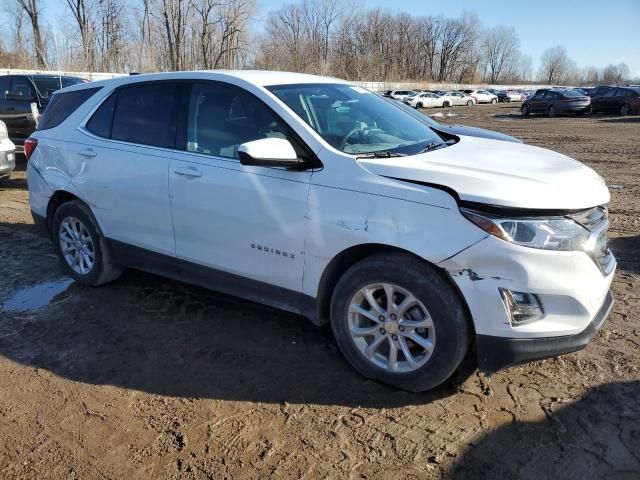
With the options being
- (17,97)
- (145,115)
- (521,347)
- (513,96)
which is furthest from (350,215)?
(513,96)

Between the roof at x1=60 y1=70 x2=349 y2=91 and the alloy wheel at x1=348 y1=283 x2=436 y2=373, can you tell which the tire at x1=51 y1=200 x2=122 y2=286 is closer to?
the roof at x1=60 y1=70 x2=349 y2=91

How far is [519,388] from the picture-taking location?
3.18 metres

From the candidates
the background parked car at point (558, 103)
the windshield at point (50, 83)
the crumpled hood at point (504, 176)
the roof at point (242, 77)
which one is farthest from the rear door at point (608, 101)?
the crumpled hood at point (504, 176)

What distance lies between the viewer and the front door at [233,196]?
3307mm

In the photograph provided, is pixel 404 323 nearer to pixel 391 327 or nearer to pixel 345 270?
pixel 391 327

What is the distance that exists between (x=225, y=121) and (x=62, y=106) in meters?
2.08

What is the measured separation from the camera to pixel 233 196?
3484 millimetres

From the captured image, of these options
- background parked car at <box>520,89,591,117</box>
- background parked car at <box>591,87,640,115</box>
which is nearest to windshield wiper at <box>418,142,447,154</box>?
background parked car at <box>520,89,591,117</box>

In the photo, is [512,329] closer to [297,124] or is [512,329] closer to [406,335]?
[406,335]

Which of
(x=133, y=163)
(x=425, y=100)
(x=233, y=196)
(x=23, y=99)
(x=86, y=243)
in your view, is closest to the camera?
(x=233, y=196)

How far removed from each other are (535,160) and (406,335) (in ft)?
4.63

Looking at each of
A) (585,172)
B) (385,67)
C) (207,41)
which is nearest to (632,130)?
(585,172)

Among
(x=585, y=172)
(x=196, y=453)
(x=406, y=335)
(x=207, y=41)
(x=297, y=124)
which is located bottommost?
(x=196, y=453)

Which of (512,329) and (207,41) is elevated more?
(207,41)
